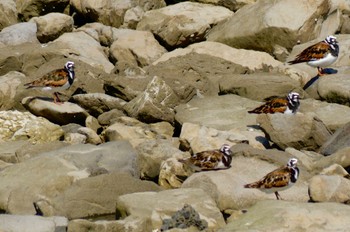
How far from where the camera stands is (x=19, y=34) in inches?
1164

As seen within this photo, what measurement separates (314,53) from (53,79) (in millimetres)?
6439

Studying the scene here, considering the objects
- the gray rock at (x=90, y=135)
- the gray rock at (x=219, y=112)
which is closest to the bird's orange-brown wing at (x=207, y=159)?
the gray rock at (x=219, y=112)

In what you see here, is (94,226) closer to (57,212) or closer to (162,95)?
(57,212)

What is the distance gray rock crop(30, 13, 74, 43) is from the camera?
96.3 ft

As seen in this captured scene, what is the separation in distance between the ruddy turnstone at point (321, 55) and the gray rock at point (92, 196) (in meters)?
7.24

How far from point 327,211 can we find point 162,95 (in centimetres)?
868

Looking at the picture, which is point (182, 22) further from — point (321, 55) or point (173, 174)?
point (173, 174)

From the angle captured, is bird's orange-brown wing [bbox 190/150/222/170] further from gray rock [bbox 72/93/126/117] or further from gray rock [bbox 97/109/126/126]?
gray rock [bbox 72/93/126/117]

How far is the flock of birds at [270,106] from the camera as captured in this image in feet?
53.8

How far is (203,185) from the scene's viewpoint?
16.6 meters

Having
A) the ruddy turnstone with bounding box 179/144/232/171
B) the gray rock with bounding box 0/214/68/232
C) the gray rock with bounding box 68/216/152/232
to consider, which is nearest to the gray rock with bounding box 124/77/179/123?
the ruddy turnstone with bounding box 179/144/232/171

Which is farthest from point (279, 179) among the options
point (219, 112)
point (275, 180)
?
point (219, 112)

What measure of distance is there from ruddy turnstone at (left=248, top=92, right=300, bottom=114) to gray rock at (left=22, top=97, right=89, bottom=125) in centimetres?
461

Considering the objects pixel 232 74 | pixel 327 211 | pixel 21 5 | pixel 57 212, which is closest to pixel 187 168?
pixel 57 212
